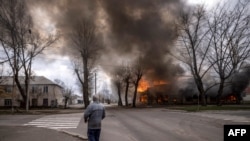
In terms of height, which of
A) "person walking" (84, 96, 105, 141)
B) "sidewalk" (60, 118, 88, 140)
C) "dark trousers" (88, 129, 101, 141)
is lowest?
"sidewalk" (60, 118, 88, 140)

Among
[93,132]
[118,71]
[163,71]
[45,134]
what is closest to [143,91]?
[118,71]

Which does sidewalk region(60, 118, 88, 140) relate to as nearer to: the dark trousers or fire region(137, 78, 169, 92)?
the dark trousers

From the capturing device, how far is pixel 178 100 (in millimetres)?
58000

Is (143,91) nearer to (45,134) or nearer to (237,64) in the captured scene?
(237,64)

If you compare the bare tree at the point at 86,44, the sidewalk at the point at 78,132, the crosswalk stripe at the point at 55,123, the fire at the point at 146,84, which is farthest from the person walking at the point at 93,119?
the fire at the point at 146,84

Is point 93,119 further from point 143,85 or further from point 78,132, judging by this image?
point 143,85

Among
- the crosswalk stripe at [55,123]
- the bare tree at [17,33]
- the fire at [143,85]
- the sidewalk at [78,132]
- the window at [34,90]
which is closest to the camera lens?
the sidewalk at [78,132]

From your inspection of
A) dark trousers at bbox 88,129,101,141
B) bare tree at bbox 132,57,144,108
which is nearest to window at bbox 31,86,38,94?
bare tree at bbox 132,57,144,108

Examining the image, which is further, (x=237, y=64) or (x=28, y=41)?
(x=237, y=64)

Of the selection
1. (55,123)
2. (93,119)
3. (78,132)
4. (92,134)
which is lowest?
(55,123)

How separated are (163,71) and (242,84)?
62.5 ft

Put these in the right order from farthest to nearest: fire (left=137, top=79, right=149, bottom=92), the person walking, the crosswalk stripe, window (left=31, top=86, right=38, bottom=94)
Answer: window (left=31, top=86, right=38, bottom=94)
fire (left=137, top=79, right=149, bottom=92)
the crosswalk stripe
the person walking

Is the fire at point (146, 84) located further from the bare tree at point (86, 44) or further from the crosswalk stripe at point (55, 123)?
the crosswalk stripe at point (55, 123)

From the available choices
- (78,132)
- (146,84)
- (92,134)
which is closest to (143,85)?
(146,84)
